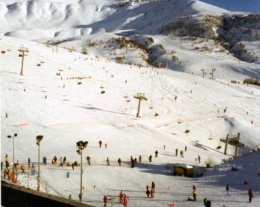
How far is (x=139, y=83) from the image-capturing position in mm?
73188

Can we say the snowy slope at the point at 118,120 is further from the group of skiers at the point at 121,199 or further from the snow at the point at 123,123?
the group of skiers at the point at 121,199

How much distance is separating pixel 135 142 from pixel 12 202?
28.3 metres

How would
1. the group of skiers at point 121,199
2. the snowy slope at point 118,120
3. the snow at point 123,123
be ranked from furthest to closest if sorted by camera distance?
the snowy slope at point 118,120, the snow at point 123,123, the group of skiers at point 121,199

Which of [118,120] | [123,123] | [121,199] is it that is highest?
[118,120]

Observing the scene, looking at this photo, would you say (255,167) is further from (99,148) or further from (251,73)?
(251,73)

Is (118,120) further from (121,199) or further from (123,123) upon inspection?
(121,199)

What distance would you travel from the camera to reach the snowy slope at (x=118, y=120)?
30.3 m

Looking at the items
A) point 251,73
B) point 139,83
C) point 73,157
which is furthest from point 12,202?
point 251,73

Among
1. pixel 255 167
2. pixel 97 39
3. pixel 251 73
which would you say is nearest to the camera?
pixel 255 167

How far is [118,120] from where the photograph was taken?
5300 cm

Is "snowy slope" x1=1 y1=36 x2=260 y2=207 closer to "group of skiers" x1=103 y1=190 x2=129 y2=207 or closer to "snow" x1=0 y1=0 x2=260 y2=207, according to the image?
"snow" x1=0 y1=0 x2=260 y2=207

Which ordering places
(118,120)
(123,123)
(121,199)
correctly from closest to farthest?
(121,199) → (123,123) → (118,120)

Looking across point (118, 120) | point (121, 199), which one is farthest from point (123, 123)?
point (121, 199)

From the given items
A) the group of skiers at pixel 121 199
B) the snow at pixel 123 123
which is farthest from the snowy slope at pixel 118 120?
the group of skiers at pixel 121 199
